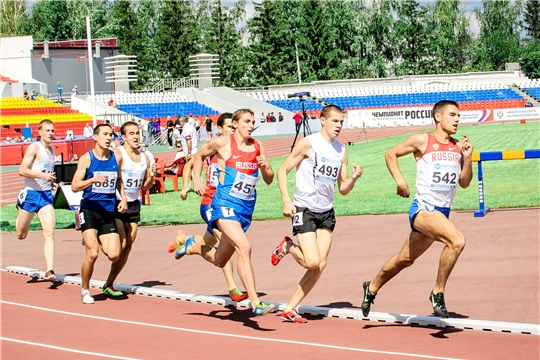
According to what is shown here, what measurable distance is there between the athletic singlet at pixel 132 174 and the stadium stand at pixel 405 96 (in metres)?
55.3

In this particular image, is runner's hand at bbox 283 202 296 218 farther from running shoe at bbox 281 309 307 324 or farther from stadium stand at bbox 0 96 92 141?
stadium stand at bbox 0 96 92 141

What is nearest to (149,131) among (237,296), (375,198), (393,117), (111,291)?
(393,117)

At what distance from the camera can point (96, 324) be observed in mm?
8742

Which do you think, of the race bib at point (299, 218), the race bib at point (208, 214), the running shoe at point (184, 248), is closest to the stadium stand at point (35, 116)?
the running shoe at point (184, 248)

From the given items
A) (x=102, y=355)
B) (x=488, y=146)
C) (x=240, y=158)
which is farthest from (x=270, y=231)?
(x=488, y=146)

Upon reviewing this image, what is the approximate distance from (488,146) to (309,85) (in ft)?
149

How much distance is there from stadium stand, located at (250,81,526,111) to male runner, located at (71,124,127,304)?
55764 millimetres

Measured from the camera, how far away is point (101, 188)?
9.85 metres

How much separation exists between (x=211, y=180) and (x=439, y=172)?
Result: 3019 mm

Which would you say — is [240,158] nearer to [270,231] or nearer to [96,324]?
[96,324]

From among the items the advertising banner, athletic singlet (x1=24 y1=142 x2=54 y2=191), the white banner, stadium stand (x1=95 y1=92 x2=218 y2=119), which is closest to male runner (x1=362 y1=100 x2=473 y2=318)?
athletic singlet (x1=24 y1=142 x2=54 y2=191)

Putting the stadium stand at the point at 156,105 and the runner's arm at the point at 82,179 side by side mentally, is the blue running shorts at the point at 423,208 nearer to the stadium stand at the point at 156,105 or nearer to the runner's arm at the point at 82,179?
the runner's arm at the point at 82,179

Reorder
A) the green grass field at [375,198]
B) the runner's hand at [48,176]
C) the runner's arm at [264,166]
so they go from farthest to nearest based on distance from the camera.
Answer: the green grass field at [375,198], the runner's hand at [48,176], the runner's arm at [264,166]

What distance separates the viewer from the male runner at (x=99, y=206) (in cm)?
979
